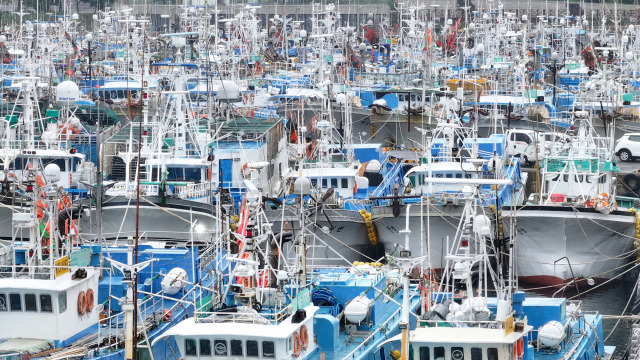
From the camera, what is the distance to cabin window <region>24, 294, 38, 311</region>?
25781mm

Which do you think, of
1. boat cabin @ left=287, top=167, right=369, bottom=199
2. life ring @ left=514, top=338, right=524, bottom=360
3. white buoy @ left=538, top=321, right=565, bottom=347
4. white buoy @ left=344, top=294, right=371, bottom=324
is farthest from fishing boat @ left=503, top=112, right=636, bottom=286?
life ring @ left=514, top=338, right=524, bottom=360

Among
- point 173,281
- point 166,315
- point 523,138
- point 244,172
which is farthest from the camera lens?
point 523,138

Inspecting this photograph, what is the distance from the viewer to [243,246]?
2558 cm

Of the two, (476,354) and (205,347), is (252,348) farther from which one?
(476,354)

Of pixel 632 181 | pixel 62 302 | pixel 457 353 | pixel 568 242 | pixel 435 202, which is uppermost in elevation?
pixel 435 202

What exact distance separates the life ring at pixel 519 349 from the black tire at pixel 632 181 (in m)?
24.9

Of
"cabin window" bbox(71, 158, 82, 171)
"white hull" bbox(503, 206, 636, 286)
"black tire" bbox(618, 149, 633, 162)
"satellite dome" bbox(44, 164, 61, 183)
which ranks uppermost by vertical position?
"satellite dome" bbox(44, 164, 61, 183)

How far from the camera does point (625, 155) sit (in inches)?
2093

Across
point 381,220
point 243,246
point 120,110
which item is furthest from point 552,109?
point 243,246

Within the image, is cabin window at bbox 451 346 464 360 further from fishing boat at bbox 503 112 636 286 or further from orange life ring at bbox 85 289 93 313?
fishing boat at bbox 503 112 636 286

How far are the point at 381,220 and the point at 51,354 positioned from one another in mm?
15370

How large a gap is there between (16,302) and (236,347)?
15.9 feet

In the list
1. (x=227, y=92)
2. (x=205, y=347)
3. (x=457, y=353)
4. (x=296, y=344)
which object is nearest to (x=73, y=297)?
(x=205, y=347)

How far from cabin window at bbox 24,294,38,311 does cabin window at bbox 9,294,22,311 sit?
104mm
